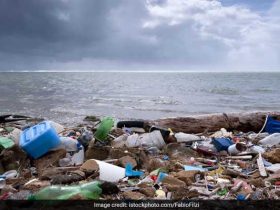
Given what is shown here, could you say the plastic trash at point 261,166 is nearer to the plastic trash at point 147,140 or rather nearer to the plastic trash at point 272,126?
the plastic trash at point 147,140

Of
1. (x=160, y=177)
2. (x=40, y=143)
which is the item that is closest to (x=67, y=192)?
(x=160, y=177)

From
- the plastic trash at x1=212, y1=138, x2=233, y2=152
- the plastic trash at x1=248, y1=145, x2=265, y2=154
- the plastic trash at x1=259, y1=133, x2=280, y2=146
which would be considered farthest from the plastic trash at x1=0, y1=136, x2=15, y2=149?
the plastic trash at x1=259, y1=133, x2=280, y2=146

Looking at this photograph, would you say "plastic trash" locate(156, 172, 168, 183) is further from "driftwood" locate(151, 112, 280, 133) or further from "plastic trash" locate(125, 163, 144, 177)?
"driftwood" locate(151, 112, 280, 133)

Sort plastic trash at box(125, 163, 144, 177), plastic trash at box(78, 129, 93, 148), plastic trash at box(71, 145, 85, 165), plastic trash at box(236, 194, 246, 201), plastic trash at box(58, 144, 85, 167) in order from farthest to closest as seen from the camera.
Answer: plastic trash at box(78, 129, 93, 148) → plastic trash at box(71, 145, 85, 165) → plastic trash at box(58, 144, 85, 167) → plastic trash at box(125, 163, 144, 177) → plastic trash at box(236, 194, 246, 201)

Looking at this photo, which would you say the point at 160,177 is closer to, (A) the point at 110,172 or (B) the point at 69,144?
(A) the point at 110,172

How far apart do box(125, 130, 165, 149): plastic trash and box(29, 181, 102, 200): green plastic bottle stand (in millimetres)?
2465

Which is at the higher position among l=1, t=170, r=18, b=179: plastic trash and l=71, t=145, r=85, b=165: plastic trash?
l=71, t=145, r=85, b=165: plastic trash

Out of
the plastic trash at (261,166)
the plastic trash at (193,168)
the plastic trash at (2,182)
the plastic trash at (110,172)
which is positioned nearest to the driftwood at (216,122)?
the plastic trash at (261,166)

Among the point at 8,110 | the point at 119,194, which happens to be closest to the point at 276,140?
the point at 119,194

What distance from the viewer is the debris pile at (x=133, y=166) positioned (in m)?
4.89

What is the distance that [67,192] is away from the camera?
462 centimetres

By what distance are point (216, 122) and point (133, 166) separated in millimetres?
4848

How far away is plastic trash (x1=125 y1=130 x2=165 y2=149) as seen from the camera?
7.30 m

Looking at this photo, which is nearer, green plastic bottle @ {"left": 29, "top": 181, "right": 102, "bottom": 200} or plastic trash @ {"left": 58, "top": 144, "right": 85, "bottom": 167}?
green plastic bottle @ {"left": 29, "top": 181, "right": 102, "bottom": 200}
